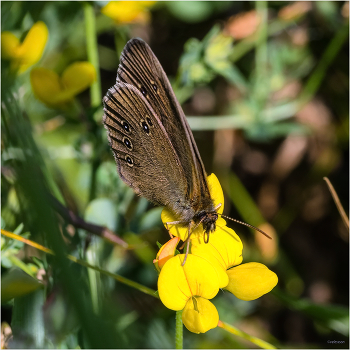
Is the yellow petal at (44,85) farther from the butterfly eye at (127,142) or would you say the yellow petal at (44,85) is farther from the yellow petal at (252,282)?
the yellow petal at (252,282)

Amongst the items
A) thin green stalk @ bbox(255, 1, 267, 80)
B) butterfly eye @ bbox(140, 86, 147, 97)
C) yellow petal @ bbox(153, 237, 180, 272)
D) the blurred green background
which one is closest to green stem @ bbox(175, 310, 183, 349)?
yellow petal @ bbox(153, 237, 180, 272)

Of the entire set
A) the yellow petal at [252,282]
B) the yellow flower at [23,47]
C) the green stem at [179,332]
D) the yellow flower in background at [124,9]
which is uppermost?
the yellow flower in background at [124,9]

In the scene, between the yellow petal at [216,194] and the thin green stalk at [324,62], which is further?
the thin green stalk at [324,62]

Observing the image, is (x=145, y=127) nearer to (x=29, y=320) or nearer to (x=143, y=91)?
(x=143, y=91)

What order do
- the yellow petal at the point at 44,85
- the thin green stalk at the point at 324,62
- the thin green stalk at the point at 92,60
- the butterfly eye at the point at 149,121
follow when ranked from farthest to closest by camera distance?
the thin green stalk at the point at 324,62 → the thin green stalk at the point at 92,60 → the yellow petal at the point at 44,85 → the butterfly eye at the point at 149,121

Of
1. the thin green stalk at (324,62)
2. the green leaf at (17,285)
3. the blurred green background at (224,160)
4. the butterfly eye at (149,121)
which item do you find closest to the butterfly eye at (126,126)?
the butterfly eye at (149,121)

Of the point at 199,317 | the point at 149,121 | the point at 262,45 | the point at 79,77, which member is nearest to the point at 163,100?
the point at 149,121
